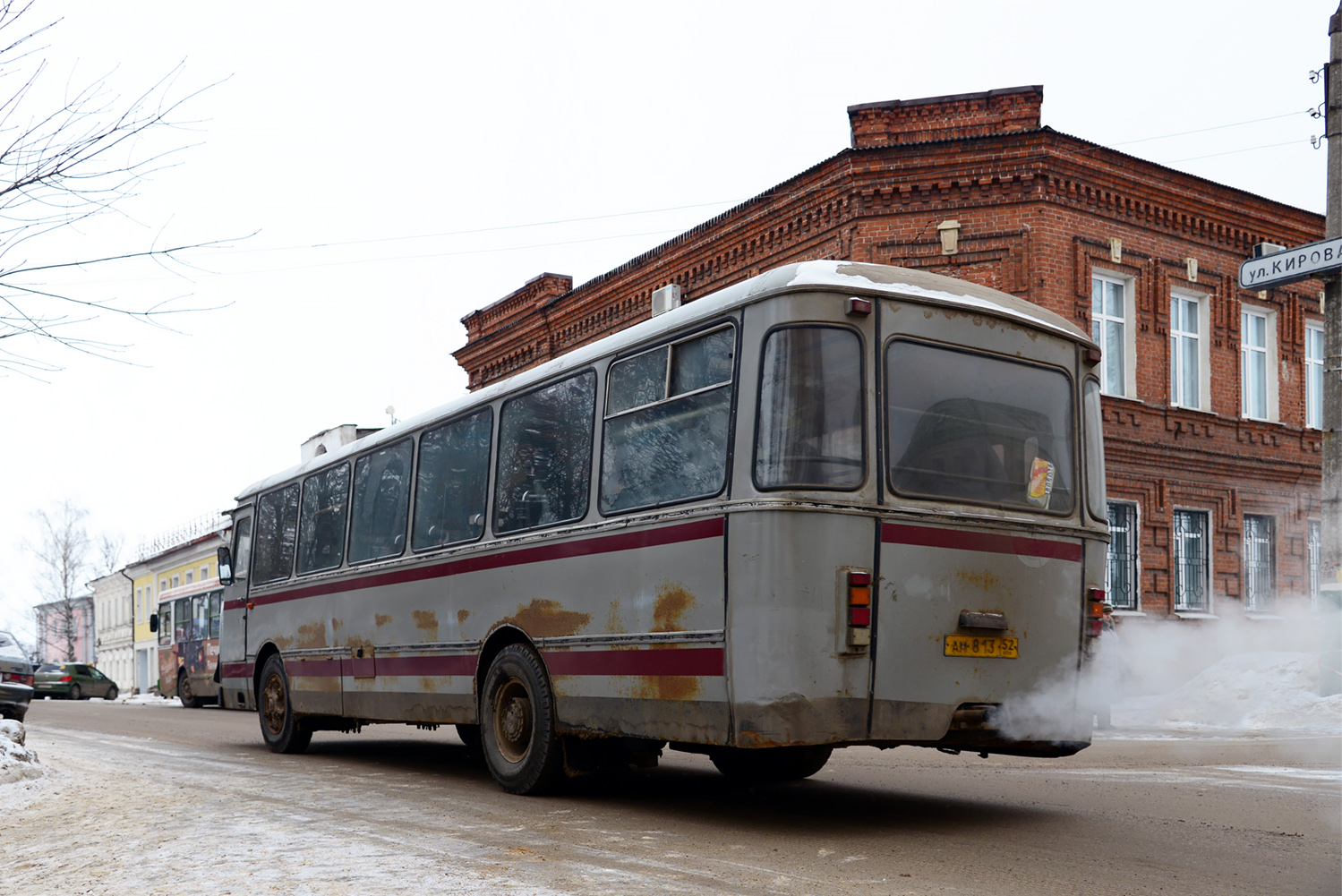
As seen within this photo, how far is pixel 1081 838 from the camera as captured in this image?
706 centimetres

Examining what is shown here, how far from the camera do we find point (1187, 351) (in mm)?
24062

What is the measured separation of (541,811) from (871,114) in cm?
1643

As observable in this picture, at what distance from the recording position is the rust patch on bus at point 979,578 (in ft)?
24.0

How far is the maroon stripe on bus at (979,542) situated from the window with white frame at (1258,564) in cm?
1835

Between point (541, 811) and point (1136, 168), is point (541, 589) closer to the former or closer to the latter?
point (541, 811)

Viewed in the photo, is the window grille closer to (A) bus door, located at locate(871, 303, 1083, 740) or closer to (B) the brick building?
(B) the brick building

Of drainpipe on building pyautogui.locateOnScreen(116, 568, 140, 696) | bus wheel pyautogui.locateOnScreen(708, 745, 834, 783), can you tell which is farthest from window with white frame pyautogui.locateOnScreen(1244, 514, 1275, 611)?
drainpipe on building pyautogui.locateOnScreen(116, 568, 140, 696)

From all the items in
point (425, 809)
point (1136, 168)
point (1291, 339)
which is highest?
point (1136, 168)

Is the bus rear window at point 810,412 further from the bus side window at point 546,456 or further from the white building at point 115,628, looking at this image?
the white building at point 115,628

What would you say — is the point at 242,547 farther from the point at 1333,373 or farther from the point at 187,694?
the point at 187,694

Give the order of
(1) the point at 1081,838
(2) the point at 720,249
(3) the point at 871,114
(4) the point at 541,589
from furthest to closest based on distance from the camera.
Answer: (2) the point at 720,249 < (3) the point at 871,114 < (4) the point at 541,589 < (1) the point at 1081,838

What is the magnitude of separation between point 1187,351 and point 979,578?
1863 centimetres

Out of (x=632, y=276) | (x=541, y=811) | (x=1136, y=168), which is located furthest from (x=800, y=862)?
(x=632, y=276)

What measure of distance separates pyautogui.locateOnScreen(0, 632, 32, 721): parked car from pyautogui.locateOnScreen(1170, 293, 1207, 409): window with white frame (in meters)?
19.5
